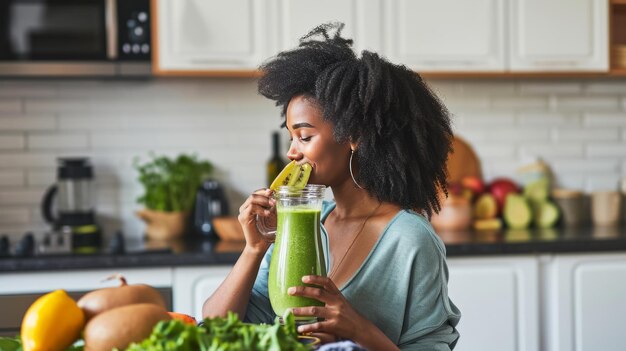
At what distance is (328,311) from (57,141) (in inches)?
97.1

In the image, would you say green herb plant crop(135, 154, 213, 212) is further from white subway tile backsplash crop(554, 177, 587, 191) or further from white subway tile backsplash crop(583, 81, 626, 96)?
white subway tile backsplash crop(583, 81, 626, 96)

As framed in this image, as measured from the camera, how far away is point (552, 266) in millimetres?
3100

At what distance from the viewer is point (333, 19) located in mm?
3275

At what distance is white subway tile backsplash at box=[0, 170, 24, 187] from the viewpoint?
3.46m

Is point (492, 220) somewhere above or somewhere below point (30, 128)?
below

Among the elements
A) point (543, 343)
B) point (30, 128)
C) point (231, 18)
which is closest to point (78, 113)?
point (30, 128)

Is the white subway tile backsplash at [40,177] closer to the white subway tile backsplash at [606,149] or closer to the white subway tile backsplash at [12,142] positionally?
the white subway tile backsplash at [12,142]

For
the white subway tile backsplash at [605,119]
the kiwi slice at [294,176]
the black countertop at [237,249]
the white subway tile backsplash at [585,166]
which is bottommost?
the black countertop at [237,249]

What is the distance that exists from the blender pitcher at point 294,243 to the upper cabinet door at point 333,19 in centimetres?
192

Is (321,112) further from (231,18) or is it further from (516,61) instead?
(516,61)

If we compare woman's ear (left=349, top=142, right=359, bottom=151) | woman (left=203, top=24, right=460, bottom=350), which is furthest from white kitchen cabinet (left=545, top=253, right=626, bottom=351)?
woman's ear (left=349, top=142, right=359, bottom=151)

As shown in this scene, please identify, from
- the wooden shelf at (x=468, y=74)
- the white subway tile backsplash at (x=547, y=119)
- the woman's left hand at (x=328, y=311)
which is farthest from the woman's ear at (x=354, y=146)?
the white subway tile backsplash at (x=547, y=119)

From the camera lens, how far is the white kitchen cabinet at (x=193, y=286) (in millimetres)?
2900

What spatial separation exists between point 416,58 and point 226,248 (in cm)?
108
